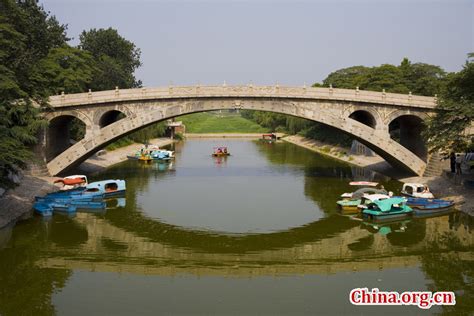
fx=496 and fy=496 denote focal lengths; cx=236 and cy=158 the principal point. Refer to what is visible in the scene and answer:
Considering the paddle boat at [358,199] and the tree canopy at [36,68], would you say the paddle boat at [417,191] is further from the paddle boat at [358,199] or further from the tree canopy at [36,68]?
the tree canopy at [36,68]

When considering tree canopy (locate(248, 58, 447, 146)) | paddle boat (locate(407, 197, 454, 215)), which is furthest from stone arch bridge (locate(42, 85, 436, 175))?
tree canopy (locate(248, 58, 447, 146))

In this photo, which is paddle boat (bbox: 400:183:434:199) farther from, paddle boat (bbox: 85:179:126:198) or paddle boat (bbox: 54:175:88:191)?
paddle boat (bbox: 54:175:88:191)

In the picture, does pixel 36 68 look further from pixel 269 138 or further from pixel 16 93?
pixel 269 138

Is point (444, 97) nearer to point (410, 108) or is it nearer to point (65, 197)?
point (410, 108)

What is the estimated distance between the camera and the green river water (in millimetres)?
19469

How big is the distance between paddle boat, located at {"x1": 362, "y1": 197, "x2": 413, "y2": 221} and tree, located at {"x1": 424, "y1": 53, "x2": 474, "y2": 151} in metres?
5.40

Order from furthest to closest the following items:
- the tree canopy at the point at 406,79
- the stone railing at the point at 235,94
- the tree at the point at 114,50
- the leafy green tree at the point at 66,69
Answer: the tree at the point at 114,50, the tree canopy at the point at 406,79, the leafy green tree at the point at 66,69, the stone railing at the point at 235,94

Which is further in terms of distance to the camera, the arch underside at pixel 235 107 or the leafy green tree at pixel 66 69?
the leafy green tree at pixel 66 69

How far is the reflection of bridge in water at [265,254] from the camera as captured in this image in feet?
77.9

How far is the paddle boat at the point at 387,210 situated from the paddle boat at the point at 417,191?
3514mm

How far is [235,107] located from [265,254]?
19727 mm

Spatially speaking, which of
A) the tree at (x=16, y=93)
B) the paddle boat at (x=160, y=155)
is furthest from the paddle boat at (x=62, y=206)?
the paddle boat at (x=160, y=155)

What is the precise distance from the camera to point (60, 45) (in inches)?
2564

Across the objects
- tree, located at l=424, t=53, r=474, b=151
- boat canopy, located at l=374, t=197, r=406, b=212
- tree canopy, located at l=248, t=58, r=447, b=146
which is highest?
tree canopy, located at l=248, t=58, r=447, b=146
